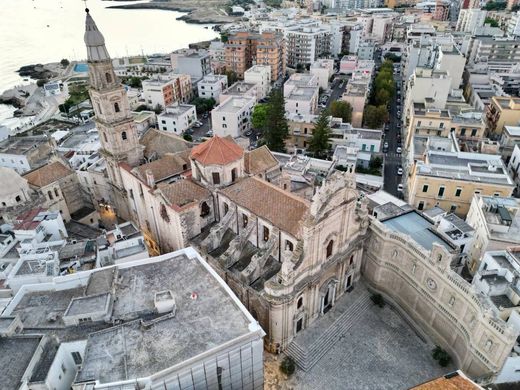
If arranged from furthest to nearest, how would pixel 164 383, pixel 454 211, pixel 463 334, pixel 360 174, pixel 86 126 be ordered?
pixel 86 126, pixel 360 174, pixel 454 211, pixel 463 334, pixel 164 383

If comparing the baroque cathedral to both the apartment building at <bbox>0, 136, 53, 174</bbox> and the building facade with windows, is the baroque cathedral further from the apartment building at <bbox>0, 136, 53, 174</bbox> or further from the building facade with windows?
the apartment building at <bbox>0, 136, 53, 174</bbox>

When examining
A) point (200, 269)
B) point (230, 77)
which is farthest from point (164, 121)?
point (200, 269)

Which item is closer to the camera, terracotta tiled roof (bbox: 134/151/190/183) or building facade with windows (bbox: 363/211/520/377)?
building facade with windows (bbox: 363/211/520/377)

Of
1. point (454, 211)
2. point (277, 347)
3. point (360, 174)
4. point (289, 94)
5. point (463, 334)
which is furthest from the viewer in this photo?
point (289, 94)

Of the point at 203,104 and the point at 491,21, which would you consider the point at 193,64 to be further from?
the point at 491,21

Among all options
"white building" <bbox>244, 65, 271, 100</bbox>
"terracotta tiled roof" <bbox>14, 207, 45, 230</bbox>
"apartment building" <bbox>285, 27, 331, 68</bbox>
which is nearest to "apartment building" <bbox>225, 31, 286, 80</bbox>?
"white building" <bbox>244, 65, 271, 100</bbox>

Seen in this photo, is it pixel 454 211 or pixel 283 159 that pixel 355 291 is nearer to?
pixel 454 211

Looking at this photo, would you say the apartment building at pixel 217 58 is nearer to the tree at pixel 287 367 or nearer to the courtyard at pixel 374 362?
the courtyard at pixel 374 362
